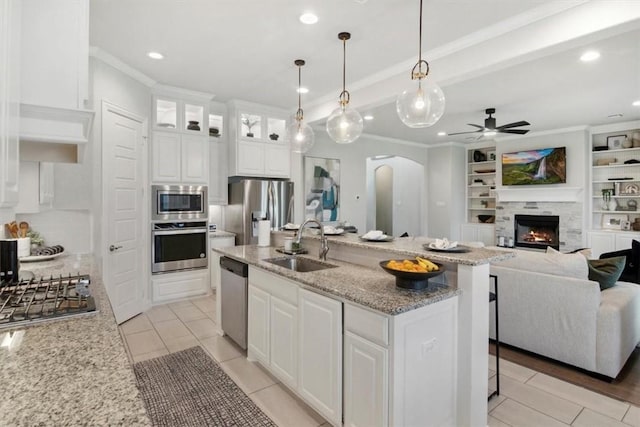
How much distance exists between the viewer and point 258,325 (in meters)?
2.77

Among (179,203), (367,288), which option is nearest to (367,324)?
(367,288)

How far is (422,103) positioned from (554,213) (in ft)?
20.2

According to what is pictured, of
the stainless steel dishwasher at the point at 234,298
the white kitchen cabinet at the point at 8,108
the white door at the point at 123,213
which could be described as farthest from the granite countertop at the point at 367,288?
the white door at the point at 123,213

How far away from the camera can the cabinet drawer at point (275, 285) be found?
7.66 feet

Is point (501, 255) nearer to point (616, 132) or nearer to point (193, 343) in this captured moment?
point (193, 343)

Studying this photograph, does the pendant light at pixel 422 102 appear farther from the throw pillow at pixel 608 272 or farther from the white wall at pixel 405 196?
the white wall at pixel 405 196

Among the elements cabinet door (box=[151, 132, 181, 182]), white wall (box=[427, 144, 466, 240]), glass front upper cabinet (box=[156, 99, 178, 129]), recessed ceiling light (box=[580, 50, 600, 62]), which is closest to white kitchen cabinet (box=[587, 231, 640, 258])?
white wall (box=[427, 144, 466, 240])

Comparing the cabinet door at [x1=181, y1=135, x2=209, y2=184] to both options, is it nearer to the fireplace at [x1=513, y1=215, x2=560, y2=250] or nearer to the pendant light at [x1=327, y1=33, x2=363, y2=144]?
the pendant light at [x1=327, y1=33, x2=363, y2=144]

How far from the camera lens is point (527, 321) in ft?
9.91

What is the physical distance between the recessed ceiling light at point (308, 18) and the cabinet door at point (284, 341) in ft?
7.50

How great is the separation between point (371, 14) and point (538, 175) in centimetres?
608

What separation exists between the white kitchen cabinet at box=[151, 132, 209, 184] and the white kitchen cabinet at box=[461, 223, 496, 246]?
649 centimetres

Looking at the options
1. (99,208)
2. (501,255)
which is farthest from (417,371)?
(99,208)

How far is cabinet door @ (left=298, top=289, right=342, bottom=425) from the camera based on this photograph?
196cm
